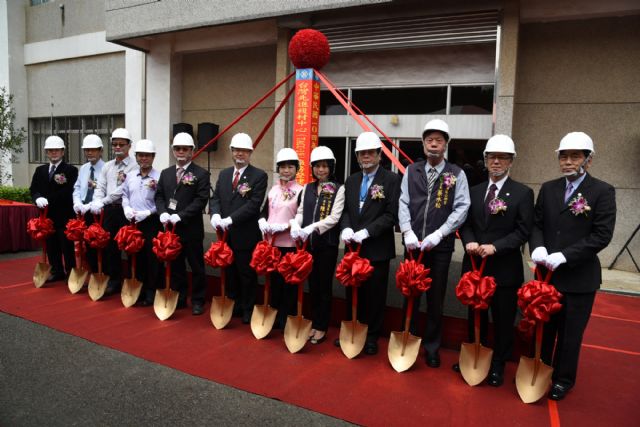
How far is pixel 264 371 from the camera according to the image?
3.05 meters

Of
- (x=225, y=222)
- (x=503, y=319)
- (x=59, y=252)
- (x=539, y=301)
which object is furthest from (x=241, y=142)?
(x=59, y=252)

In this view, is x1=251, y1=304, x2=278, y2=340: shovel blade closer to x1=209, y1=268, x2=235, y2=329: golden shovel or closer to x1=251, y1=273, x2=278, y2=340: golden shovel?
x1=251, y1=273, x2=278, y2=340: golden shovel

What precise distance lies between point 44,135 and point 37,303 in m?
10.8

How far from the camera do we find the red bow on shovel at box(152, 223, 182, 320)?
13.0ft

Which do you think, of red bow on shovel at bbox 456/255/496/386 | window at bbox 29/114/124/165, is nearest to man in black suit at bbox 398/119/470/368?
red bow on shovel at bbox 456/255/496/386

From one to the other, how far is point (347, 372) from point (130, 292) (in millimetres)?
2491

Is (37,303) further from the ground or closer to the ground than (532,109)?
closer to the ground

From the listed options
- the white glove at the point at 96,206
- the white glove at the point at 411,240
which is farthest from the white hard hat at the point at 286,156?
the white glove at the point at 96,206

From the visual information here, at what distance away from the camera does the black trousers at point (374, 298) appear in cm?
335

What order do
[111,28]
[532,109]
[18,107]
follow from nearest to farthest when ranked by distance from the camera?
[532,109] < [111,28] < [18,107]

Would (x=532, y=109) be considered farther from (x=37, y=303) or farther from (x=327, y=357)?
(x=37, y=303)

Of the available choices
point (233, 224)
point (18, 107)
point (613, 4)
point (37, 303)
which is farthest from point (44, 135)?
point (613, 4)

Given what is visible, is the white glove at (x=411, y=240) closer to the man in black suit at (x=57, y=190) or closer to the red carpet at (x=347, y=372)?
the red carpet at (x=347, y=372)

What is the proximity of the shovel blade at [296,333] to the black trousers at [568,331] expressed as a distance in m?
1.69
